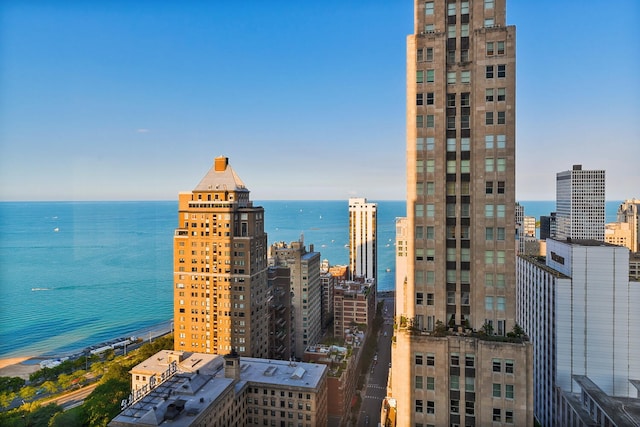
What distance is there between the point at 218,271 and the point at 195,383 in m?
6.13

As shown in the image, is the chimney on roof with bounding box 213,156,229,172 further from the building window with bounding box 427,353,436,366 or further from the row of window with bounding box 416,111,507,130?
the building window with bounding box 427,353,436,366

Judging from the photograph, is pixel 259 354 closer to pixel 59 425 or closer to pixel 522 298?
pixel 59 425

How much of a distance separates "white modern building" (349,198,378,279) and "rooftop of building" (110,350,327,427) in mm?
23137

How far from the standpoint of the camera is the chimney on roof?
56.7ft

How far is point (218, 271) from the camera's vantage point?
16.5 m

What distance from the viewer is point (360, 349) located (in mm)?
20672

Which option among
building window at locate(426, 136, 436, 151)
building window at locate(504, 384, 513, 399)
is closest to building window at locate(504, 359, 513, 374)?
building window at locate(504, 384, 513, 399)

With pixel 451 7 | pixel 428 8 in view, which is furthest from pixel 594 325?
pixel 428 8

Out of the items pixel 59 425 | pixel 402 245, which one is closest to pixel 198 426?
pixel 59 425

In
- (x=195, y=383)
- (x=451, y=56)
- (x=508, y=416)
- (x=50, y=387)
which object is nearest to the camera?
(x=508, y=416)

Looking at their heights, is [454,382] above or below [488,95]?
below

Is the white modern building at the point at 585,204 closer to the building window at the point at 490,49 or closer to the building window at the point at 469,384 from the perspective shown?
the building window at the point at 490,49

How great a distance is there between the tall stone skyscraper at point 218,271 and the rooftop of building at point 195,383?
2033 millimetres

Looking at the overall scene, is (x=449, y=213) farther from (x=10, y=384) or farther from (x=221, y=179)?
(x=10, y=384)
